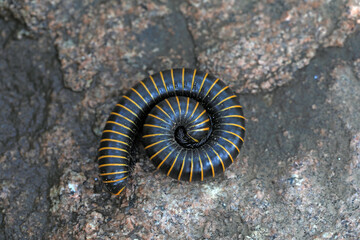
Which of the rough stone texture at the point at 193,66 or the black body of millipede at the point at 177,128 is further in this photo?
the rough stone texture at the point at 193,66

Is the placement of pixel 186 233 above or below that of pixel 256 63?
below

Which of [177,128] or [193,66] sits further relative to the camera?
[193,66]

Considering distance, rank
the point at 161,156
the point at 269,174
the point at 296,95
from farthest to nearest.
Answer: the point at 296,95 → the point at 269,174 → the point at 161,156

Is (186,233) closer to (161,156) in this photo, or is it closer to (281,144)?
(161,156)

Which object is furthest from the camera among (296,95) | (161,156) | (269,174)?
(296,95)

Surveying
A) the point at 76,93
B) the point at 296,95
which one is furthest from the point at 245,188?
the point at 76,93
